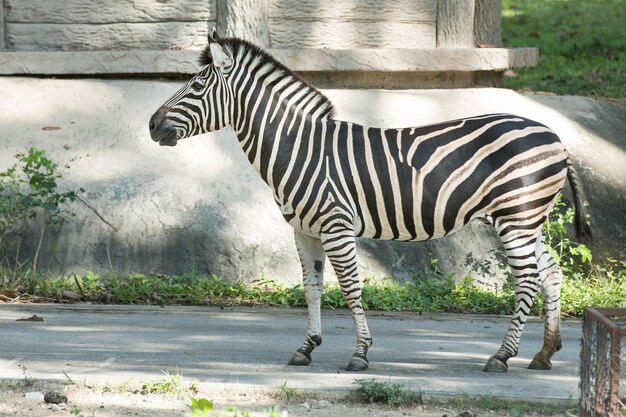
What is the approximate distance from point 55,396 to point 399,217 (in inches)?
102

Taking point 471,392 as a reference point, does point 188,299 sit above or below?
below

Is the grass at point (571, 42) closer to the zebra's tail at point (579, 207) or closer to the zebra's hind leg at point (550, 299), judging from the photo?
the zebra's tail at point (579, 207)

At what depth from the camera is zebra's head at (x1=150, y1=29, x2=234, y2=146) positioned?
6.92 m

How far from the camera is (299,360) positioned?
268 inches

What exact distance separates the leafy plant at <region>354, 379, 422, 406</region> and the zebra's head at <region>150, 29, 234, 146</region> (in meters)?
2.23

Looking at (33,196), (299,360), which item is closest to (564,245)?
(299,360)

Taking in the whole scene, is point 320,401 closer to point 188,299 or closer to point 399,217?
point 399,217

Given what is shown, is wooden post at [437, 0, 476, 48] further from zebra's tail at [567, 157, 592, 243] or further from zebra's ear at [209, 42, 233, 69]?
zebra's ear at [209, 42, 233, 69]

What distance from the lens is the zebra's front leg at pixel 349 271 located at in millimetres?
6676

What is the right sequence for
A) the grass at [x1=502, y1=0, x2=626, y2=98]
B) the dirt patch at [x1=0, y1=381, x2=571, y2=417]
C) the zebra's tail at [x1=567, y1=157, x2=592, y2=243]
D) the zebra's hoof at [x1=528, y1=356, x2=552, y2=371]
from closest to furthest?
the dirt patch at [x1=0, y1=381, x2=571, y2=417] < the zebra's hoof at [x1=528, y1=356, x2=552, y2=371] < the zebra's tail at [x1=567, y1=157, x2=592, y2=243] < the grass at [x1=502, y1=0, x2=626, y2=98]

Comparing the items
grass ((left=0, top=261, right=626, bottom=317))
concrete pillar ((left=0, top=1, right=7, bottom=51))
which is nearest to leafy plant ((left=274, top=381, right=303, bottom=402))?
grass ((left=0, top=261, right=626, bottom=317))

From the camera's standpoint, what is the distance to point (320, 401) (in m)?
5.87

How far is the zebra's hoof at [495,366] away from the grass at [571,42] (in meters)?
8.56

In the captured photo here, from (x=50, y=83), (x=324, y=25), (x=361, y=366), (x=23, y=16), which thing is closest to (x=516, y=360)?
(x=361, y=366)
